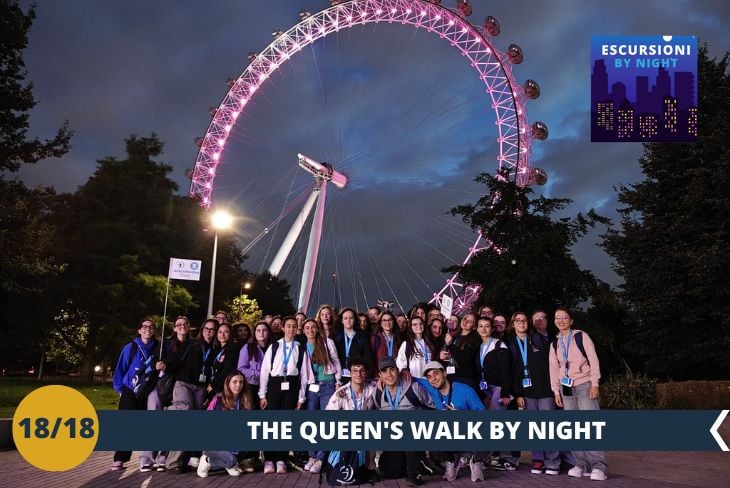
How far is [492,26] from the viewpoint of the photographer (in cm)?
3212

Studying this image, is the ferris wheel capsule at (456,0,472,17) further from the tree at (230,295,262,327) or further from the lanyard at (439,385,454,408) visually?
the lanyard at (439,385,454,408)

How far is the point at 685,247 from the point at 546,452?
53.1ft

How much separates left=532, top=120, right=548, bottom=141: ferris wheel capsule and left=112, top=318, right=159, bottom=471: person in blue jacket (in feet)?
86.7

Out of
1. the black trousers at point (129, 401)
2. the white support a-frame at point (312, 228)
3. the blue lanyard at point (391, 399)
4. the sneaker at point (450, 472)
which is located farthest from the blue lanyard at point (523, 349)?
the white support a-frame at point (312, 228)

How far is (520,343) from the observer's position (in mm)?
9523

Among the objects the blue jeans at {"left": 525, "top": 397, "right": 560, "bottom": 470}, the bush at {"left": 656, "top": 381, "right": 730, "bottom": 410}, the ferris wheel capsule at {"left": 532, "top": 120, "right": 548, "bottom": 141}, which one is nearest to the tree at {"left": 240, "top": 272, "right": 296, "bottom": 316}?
the ferris wheel capsule at {"left": 532, "top": 120, "right": 548, "bottom": 141}

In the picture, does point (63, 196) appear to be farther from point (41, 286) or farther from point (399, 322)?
point (399, 322)

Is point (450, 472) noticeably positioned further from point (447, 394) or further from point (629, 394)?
point (629, 394)

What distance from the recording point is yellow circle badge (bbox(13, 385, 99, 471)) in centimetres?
735

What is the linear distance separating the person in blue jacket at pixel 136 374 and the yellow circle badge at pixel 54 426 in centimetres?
153

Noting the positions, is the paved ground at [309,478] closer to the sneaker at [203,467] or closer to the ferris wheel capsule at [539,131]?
the sneaker at [203,467]

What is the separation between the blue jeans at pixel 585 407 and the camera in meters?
8.29

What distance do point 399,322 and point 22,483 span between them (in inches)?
228

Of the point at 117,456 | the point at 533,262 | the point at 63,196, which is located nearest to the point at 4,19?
the point at 63,196
